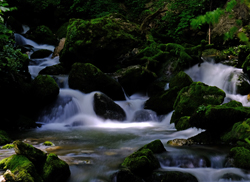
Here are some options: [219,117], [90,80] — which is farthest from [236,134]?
[90,80]

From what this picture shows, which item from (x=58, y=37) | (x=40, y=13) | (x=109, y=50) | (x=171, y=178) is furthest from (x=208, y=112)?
(x=40, y=13)

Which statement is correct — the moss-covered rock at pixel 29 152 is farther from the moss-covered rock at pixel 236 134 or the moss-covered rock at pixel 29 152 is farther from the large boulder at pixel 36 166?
the moss-covered rock at pixel 236 134

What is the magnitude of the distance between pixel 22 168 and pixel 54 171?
53 cm

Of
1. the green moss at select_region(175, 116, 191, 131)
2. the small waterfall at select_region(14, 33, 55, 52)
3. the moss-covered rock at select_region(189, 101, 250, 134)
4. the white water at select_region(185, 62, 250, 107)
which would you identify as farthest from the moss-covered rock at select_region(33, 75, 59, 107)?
the small waterfall at select_region(14, 33, 55, 52)

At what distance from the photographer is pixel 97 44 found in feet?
47.2

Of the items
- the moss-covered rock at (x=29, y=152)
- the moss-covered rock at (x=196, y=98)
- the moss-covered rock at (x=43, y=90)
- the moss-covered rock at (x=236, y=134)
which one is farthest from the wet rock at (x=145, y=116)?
the moss-covered rock at (x=29, y=152)

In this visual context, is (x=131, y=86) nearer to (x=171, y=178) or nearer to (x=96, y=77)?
(x=96, y=77)

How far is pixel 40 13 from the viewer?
24.2 meters

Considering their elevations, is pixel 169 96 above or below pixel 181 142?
above

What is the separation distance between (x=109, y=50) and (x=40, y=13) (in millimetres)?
13208

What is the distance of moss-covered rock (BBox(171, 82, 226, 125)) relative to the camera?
8039 millimetres

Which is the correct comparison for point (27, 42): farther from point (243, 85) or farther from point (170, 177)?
point (170, 177)

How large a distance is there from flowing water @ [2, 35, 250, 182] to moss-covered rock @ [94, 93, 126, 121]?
23cm

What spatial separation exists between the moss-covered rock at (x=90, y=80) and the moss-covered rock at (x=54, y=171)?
25.3 ft
